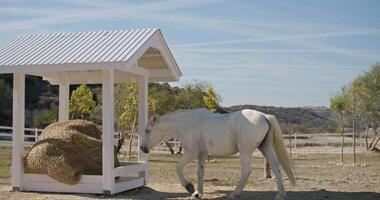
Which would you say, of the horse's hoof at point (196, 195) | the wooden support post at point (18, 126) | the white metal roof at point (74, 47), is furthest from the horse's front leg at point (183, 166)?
the wooden support post at point (18, 126)

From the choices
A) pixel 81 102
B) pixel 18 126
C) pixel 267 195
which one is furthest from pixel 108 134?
pixel 81 102

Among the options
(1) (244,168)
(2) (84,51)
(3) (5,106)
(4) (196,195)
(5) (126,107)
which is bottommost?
(4) (196,195)

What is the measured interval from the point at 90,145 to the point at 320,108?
236ft

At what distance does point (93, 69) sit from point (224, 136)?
2948mm

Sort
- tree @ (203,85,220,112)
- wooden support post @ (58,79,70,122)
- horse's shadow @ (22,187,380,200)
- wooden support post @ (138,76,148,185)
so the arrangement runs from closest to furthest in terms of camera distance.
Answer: horse's shadow @ (22,187,380,200) < wooden support post @ (138,76,148,185) < wooden support post @ (58,79,70,122) < tree @ (203,85,220,112)

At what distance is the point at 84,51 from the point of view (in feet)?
36.5

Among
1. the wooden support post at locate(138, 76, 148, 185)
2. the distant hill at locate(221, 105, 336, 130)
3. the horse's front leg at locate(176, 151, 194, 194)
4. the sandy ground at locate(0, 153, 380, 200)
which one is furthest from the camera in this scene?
the distant hill at locate(221, 105, 336, 130)

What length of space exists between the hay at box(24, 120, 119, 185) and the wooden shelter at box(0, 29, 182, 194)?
0.24 m

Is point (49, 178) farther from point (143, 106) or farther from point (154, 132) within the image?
point (143, 106)

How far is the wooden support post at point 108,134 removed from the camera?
421 inches

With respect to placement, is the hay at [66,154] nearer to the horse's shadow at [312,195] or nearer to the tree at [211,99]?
the horse's shadow at [312,195]

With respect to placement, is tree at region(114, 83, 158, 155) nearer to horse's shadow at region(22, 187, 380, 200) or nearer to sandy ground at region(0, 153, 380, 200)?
sandy ground at region(0, 153, 380, 200)

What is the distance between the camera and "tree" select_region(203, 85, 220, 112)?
35.0m

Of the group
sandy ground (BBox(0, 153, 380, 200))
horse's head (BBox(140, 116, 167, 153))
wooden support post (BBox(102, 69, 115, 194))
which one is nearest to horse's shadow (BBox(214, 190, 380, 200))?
sandy ground (BBox(0, 153, 380, 200))
